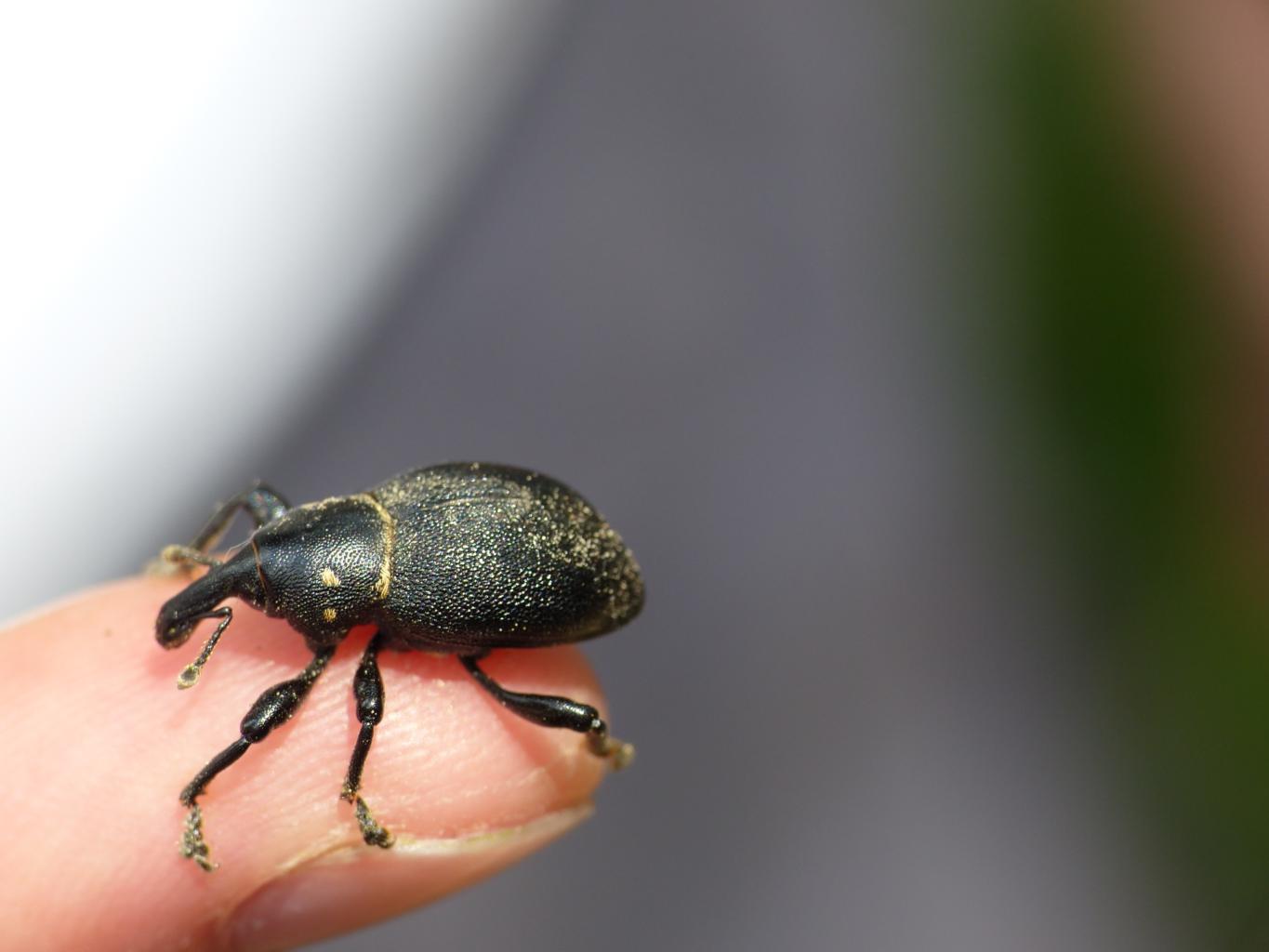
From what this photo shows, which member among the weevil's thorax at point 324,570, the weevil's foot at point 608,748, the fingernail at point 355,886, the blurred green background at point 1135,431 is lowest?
the fingernail at point 355,886

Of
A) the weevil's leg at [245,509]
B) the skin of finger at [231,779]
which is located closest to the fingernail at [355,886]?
the skin of finger at [231,779]

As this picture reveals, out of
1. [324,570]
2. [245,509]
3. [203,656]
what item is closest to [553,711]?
[324,570]

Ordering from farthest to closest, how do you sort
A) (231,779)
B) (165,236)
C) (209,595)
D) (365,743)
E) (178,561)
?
(165,236) < (178,561) < (231,779) < (209,595) < (365,743)

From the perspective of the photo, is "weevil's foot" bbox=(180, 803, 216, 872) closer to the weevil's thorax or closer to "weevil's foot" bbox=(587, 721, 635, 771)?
the weevil's thorax

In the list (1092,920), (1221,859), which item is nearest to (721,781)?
(1092,920)

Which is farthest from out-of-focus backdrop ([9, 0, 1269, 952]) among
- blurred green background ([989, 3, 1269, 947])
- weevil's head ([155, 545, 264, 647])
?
weevil's head ([155, 545, 264, 647])

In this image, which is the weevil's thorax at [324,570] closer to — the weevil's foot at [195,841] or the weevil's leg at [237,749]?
the weevil's leg at [237,749]

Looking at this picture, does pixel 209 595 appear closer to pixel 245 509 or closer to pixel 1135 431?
pixel 245 509
